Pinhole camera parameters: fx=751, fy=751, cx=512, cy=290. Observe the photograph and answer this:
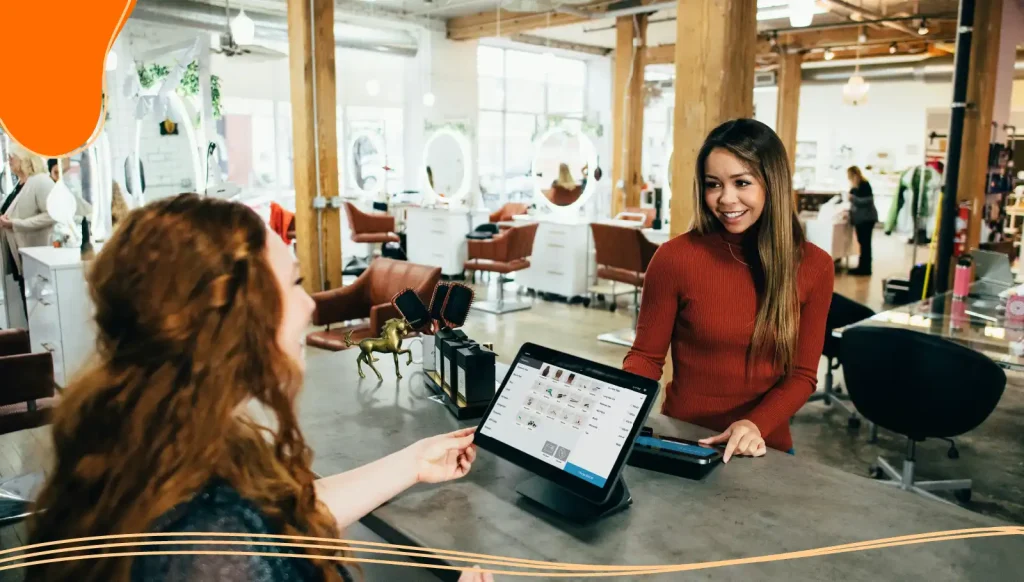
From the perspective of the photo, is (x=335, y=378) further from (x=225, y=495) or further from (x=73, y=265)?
(x=73, y=265)

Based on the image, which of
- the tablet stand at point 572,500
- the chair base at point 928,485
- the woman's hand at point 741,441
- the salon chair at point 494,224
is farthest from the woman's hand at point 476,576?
the salon chair at point 494,224

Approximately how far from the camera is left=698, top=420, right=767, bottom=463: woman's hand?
1.64 metres

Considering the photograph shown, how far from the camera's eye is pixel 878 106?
1634cm

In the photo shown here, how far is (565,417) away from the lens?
1.47 m

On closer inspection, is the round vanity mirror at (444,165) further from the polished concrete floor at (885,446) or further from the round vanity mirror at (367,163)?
the polished concrete floor at (885,446)

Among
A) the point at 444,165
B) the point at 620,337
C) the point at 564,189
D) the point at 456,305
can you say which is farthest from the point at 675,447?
the point at 444,165

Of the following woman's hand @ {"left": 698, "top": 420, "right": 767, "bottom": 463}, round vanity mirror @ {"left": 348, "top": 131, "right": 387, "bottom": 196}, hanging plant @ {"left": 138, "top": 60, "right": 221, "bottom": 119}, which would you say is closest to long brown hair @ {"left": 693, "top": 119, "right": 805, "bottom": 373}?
woman's hand @ {"left": 698, "top": 420, "right": 767, "bottom": 463}

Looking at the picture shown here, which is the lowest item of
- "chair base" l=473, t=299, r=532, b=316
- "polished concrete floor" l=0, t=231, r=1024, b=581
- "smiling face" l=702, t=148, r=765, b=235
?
"polished concrete floor" l=0, t=231, r=1024, b=581

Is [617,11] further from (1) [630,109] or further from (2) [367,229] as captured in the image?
(2) [367,229]

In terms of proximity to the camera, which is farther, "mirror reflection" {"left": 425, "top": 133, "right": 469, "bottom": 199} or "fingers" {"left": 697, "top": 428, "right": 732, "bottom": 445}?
"mirror reflection" {"left": 425, "top": 133, "right": 469, "bottom": 199}

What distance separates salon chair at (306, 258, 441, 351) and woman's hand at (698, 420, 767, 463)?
2929 mm

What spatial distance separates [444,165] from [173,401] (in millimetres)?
10246

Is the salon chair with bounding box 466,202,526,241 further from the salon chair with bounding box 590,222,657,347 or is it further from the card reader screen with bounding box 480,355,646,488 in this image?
the card reader screen with bounding box 480,355,646,488

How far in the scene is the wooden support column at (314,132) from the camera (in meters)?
5.99
